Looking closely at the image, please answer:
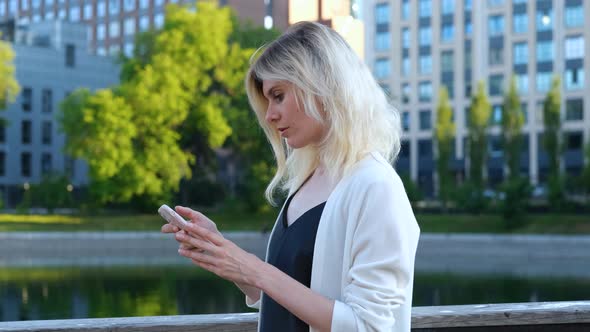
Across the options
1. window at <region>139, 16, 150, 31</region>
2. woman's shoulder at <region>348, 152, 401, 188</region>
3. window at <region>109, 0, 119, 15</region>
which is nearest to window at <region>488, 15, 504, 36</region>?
window at <region>139, 16, 150, 31</region>

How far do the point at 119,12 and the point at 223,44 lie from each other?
4067cm

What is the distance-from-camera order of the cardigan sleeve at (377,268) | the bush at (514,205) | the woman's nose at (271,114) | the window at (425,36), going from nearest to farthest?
the cardigan sleeve at (377,268)
the woman's nose at (271,114)
the bush at (514,205)
the window at (425,36)

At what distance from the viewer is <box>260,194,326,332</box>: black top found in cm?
225

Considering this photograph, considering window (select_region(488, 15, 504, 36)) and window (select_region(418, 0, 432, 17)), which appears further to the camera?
window (select_region(418, 0, 432, 17))

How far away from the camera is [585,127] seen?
58.0 m

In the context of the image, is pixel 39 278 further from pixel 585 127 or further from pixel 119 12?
pixel 119 12

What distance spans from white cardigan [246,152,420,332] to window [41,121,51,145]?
6190 cm

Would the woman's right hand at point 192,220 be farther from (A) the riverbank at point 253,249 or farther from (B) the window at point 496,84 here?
(B) the window at point 496,84

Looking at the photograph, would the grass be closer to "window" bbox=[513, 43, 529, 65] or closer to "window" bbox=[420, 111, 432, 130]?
"window" bbox=[513, 43, 529, 65]

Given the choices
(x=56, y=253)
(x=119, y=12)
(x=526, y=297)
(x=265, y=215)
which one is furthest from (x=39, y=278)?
(x=119, y=12)

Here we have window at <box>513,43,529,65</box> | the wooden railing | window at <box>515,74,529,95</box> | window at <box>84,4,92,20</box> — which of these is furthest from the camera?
window at <box>84,4,92,20</box>

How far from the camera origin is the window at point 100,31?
8175cm

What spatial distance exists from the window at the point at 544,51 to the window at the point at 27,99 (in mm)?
34861

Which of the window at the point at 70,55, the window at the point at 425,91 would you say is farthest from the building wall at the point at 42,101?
the window at the point at 425,91
